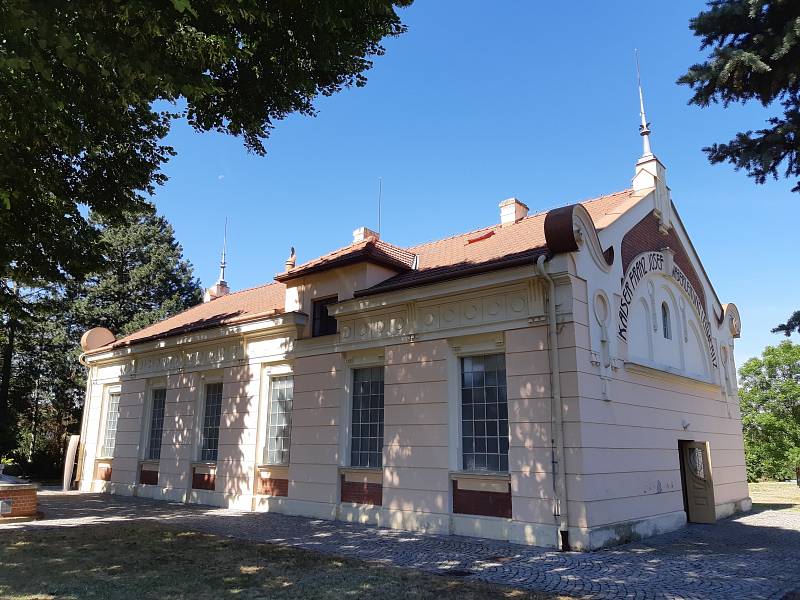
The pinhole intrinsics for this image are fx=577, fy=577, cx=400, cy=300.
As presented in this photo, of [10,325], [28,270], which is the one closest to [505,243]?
[28,270]

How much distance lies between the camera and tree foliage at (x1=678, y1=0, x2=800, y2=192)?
8391mm

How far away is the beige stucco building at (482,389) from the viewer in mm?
10828

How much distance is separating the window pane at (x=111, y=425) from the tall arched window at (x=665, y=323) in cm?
1885

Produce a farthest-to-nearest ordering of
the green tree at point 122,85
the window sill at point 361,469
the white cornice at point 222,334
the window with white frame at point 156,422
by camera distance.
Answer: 1. the window with white frame at point 156,422
2. the white cornice at point 222,334
3. the window sill at point 361,469
4. the green tree at point 122,85

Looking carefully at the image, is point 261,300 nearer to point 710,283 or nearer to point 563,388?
point 563,388

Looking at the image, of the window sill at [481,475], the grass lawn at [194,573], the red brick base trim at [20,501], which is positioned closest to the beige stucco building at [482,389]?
the window sill at [481,475]

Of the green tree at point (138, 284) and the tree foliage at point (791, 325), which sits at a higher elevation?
the green tree at point (138, 284)

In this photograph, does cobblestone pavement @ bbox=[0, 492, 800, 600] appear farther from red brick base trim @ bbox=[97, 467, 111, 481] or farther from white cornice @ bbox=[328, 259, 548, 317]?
red brick base trim @ bbox=[97, 467, 111, 481]

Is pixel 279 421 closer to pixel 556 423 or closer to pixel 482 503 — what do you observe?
pixel 482 503

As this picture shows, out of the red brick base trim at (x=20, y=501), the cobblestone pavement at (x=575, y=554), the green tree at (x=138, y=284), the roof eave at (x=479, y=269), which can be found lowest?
the cobblestone pavement at (x=575, y=554)

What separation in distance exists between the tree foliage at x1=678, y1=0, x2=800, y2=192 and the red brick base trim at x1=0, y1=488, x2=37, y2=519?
614 inches

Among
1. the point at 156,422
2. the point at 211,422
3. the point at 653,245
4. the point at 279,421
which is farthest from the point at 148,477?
the point at 653,245

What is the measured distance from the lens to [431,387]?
12.4 m

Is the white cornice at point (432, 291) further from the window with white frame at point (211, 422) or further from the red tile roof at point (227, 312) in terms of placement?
the window with white frame at point (211, 422)
